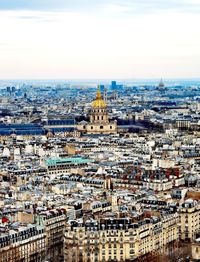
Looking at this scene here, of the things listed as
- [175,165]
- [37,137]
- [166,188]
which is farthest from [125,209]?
[37,137]

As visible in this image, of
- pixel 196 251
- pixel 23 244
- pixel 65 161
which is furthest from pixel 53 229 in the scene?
pixel 65 161

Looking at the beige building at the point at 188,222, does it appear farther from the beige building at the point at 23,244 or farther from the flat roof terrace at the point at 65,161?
the flat roof terrace at the point at 65,161

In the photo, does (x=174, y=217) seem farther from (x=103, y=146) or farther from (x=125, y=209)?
(x=103, y=146)

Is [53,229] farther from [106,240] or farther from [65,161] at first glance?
[65,161]

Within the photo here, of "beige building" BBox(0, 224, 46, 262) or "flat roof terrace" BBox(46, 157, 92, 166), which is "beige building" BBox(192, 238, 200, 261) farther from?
"flat roof terrace" BBox(46, 157, 92, 166)

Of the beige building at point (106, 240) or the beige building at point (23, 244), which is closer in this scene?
the beige building at point (23, 244)

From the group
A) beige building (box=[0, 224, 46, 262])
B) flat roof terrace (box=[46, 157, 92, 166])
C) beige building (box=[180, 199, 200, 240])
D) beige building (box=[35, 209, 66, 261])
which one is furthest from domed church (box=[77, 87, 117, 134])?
beige building (box=[0, 224, 46, 262])

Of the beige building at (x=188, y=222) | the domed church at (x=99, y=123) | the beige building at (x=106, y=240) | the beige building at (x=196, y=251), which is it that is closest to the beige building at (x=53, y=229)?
the beige building at (x=106, y=240)

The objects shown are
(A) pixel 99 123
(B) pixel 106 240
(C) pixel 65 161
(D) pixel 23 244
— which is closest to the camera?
(B) pixel 106 240
